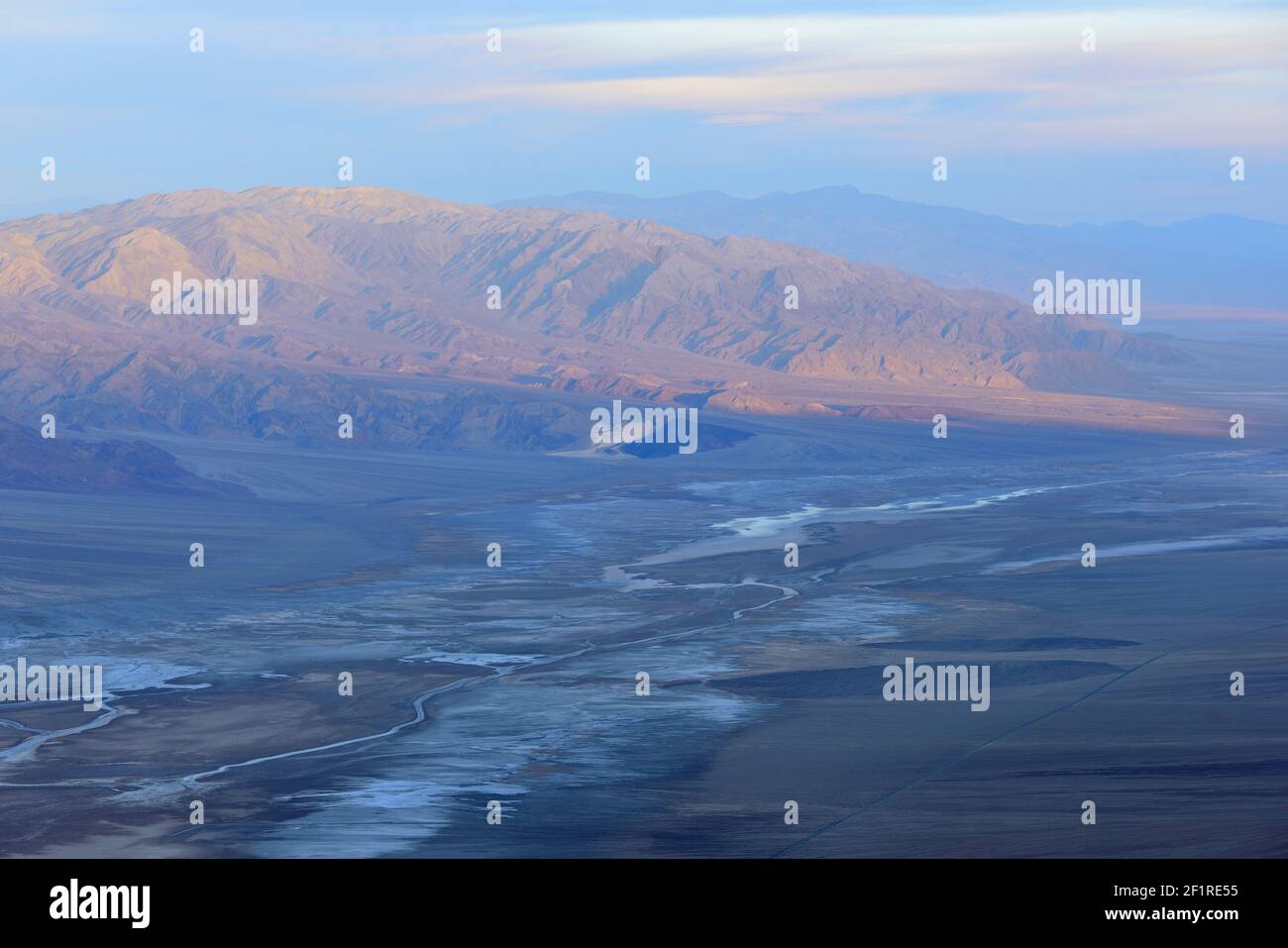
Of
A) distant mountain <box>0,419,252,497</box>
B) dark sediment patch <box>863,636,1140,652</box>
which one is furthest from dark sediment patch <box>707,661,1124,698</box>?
distant mountain <box>0,419,252,497</box>

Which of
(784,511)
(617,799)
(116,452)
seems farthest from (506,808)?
(116,452)

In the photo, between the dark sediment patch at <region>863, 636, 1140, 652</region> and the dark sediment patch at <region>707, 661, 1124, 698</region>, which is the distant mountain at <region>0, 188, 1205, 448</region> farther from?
the dark sediment patch at <region>707, 661, 1124, 698</region>

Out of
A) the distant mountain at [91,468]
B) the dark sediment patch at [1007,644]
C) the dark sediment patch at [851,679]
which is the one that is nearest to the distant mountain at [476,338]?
the distant mountain at [91,468]

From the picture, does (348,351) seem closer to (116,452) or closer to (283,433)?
(283,433)

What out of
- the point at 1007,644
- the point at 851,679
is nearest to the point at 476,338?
the point at 1007,644

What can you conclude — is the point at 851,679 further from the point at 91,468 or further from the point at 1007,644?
the point at 91,468

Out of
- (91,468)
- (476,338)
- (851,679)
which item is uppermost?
(476,338)

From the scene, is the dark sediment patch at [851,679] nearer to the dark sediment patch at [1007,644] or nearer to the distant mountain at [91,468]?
the dark sediment patch at [1007,644]
